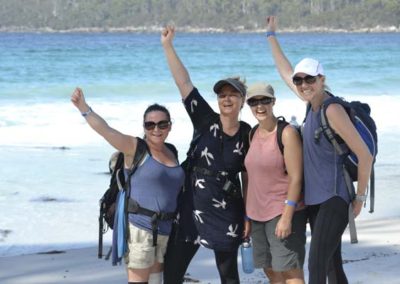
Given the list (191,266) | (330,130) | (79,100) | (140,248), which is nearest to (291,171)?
(330,130)

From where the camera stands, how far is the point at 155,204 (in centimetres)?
462

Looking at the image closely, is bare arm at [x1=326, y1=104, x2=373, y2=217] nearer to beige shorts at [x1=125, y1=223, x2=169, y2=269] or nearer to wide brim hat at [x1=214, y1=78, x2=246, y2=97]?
wide brim hat at [x1=214, y1=78, x2=246, y2=97]

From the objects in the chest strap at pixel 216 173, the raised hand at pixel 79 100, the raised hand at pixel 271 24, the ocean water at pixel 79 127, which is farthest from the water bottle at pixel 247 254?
the ocean water at pixel 79 127

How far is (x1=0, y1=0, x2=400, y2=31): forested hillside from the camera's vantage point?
6038 inches

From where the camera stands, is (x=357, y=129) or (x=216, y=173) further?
(x=216, y=173)

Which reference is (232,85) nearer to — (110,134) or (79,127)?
(110,134)

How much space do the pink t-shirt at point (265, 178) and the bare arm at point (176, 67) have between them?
1.59 ft

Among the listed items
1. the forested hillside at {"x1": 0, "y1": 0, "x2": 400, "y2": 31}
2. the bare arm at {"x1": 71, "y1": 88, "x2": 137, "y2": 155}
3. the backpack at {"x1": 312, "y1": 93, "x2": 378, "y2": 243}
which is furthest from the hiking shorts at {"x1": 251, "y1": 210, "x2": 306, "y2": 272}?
the forested hillside at {"x1": 0, "y1": 0, "x2": 400, "y2": 31}

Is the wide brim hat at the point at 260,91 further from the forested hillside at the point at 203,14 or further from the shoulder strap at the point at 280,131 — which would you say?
the forested hillside at the point at 203,14

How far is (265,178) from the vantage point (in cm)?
456

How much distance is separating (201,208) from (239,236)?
0.76ft

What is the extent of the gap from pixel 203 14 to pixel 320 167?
515 feet

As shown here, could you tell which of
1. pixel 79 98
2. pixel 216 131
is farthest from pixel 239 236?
pixel 79 98

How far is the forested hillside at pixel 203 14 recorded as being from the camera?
15338 cm
